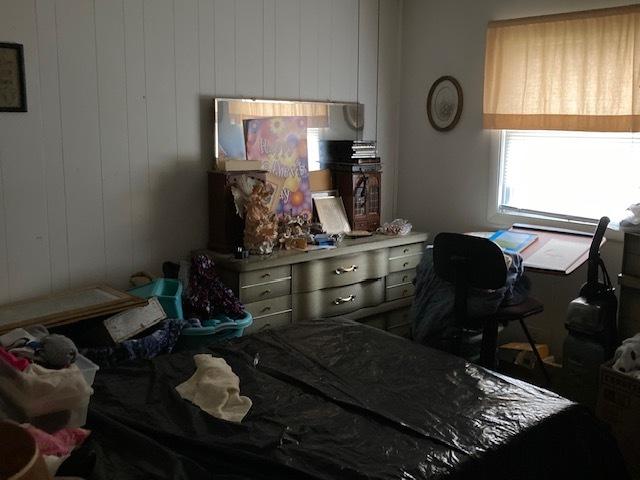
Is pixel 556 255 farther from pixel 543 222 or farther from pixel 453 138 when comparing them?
pixel 453 138

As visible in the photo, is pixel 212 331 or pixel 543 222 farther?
pixel 543 222

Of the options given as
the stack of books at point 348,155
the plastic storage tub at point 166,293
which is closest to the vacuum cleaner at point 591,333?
the stack of books at point 348,155

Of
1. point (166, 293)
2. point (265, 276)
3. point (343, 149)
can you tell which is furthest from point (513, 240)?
point (166, 293)

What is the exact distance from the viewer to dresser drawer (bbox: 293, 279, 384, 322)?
3746mm

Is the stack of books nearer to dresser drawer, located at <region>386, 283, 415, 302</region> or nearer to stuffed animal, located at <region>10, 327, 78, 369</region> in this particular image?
dresser drawer, located at <region>386, 283, 415, 302</region>

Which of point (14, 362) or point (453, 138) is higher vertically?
point (453, 138)

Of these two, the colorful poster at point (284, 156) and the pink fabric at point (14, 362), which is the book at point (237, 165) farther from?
the pink fabric at point (14, 362)

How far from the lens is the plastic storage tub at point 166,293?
3160mm

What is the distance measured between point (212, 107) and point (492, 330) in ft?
6.47

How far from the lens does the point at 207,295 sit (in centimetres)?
329

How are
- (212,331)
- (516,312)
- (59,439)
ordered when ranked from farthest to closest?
(516,312)
(212,331)
(59,439)

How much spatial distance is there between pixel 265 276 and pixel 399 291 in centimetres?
115

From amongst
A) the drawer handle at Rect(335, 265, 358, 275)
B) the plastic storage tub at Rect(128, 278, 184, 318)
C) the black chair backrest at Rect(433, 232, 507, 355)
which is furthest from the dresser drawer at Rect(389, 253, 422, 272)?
the plastic storage tub at Rect(128, 278, 184, 318)

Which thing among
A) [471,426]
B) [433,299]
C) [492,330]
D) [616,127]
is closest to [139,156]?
[433,299]
